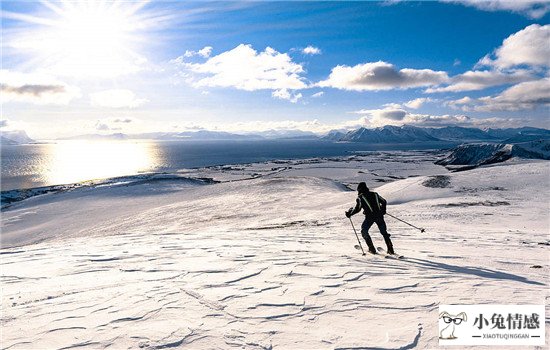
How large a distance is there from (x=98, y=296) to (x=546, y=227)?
71.2 ft

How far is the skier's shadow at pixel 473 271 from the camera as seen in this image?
7.48 metres

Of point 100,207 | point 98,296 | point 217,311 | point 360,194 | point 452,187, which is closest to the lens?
point 217,311

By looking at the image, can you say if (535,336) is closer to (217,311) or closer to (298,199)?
(217,311)

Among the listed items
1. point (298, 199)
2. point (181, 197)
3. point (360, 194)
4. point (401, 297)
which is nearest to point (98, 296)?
point (401, 297)

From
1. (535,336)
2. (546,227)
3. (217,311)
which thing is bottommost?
(546,227)

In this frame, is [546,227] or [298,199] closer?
[546,227]

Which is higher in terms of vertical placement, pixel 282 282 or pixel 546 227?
pixel 282 282

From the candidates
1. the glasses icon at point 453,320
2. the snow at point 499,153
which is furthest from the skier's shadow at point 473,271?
the snow at point 499,153

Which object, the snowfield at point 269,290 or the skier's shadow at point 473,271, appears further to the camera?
the skier's shadow at point 473,271

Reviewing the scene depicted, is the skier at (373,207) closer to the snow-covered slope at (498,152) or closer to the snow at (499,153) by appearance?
the snow at (499,153)

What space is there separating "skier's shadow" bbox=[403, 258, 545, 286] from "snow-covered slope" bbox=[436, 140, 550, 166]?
356 feet

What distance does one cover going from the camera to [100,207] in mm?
42031

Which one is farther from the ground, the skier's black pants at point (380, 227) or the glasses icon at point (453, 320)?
the skier's black pants at point (380, 227)

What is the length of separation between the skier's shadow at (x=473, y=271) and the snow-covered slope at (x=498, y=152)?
108 metres
